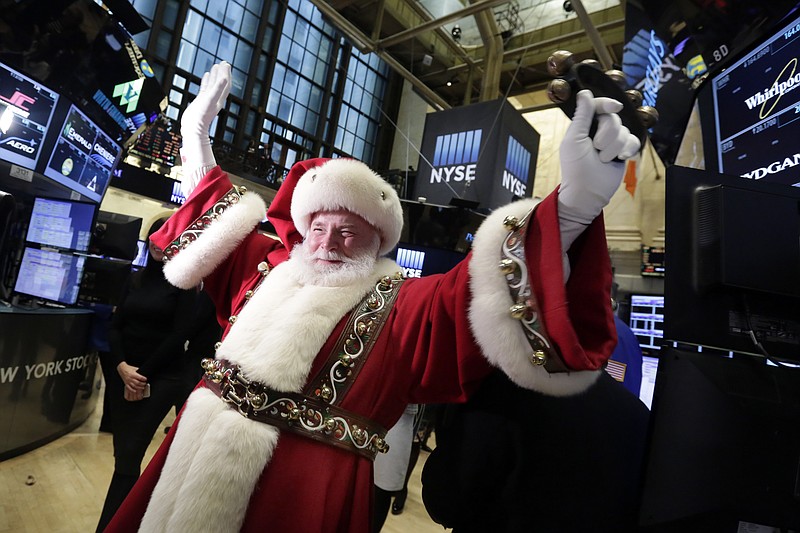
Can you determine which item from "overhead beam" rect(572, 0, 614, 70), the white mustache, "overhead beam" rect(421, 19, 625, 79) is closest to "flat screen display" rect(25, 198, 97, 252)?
the white mustache

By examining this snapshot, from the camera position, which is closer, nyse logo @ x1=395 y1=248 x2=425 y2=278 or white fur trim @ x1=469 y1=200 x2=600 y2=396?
white fur trim @ x1=469 y1=200 x2=600 y2=396

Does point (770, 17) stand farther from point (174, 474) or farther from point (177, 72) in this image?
point (177, 72)

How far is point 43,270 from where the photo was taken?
140 inches

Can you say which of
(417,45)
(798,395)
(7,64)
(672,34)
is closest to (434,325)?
(798,395)

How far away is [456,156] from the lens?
5.74 meters

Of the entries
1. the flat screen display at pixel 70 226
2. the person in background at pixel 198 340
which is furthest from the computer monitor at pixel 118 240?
the person in background at pixel 198 340

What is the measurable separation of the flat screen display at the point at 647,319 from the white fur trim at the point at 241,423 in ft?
15.5

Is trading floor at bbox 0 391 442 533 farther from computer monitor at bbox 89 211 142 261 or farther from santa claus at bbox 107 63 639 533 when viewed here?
computer monitor at bbox 89 211 142 261

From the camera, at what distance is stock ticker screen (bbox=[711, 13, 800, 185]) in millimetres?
1584

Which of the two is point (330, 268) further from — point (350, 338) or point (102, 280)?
point (102, 280)

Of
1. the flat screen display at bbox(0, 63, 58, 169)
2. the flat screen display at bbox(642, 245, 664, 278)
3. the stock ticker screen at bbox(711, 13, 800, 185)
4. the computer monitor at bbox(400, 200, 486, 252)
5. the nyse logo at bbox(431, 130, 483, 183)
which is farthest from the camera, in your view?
the flat screen display at bbox(642, 245, 664, 278)

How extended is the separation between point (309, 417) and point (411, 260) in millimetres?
3889

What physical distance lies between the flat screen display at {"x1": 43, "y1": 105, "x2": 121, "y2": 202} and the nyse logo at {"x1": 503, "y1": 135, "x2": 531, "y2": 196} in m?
4.10

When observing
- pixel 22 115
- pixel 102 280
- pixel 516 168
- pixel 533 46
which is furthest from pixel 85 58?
pixel 533 46
